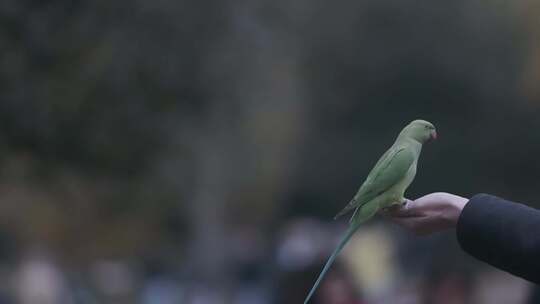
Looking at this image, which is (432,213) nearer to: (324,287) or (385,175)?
(385,175)

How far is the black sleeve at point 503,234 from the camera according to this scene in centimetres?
271

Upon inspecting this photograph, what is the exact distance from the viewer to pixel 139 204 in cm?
969

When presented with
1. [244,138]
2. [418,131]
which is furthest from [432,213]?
[244,138]

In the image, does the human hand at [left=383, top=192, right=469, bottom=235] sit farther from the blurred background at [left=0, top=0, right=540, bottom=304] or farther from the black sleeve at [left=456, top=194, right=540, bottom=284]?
the blurred background at [left=0, top=0, right=540, bottom=304]

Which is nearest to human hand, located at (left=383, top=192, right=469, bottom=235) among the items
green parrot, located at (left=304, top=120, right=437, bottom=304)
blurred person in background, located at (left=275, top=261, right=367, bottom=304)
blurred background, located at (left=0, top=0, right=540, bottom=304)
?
green parrot, located at (left=304, top=120, right=437, bottom=304)

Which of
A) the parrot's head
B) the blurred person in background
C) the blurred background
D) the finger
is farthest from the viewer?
the blurred background

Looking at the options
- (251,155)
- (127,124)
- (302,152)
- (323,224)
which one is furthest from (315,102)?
(127,124)

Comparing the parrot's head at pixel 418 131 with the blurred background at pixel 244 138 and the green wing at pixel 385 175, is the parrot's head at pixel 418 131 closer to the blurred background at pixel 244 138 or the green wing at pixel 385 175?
the green wing at pixel 385 175

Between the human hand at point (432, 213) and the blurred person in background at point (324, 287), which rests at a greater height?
the human hand at point (432, 213)

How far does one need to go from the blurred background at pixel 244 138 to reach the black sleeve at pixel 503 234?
8.72ft

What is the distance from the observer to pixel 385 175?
3.74m

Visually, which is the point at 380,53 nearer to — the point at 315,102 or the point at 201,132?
the point at 315,102

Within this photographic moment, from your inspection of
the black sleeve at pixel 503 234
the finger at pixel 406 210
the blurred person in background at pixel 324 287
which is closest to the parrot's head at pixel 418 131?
the finger at pixel 406 210

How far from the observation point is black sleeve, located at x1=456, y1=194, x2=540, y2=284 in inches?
107
